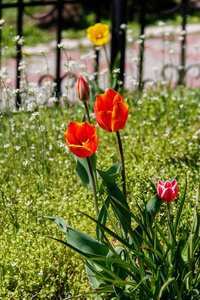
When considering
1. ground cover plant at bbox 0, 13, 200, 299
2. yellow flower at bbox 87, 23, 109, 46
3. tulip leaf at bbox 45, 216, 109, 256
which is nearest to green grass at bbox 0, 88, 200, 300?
ground cover plant at bbox 0, 13, 200, 299

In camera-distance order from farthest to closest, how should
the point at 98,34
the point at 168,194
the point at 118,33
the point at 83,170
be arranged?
the point at 118,33, the point at 98,34, the point at 83,170, the point at 168,194

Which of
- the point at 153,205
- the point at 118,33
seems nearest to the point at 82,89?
Result: the point at 153,205

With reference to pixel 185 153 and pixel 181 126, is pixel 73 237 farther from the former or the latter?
pixel 181 126

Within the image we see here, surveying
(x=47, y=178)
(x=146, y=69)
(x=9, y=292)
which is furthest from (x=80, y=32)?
(x=9, y=292)

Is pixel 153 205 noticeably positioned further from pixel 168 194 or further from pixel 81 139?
pixel 81 139

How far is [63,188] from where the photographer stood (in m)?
2.72

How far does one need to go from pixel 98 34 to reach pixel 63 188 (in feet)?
4.60

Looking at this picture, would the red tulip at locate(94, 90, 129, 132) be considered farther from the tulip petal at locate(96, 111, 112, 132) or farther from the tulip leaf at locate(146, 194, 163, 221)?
the tulip leaf at locate(146, 194, 163, 221)

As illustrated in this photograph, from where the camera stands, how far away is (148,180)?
7.86 ft

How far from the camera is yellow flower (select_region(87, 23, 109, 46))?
339 cm

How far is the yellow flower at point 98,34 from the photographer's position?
134 inches

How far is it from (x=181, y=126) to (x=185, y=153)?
46 cm

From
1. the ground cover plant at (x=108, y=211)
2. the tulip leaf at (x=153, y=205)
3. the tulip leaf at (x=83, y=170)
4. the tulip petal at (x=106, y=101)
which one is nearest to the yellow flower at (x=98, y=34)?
the ground cover plant at (x=108, y=211)

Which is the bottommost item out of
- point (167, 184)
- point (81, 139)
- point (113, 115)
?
point (167, 184)
